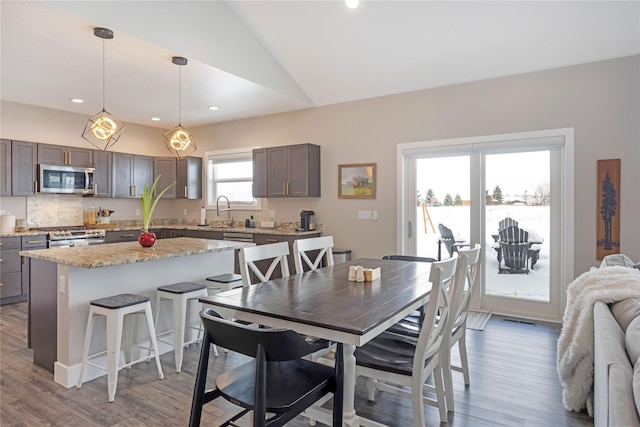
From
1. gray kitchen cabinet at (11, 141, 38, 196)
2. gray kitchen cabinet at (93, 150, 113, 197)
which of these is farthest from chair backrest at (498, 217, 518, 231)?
gray kitchen cabinet at (11, 141, 38, 196)

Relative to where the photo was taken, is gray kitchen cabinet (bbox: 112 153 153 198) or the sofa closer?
the sofa

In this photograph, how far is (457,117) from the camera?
464 cm

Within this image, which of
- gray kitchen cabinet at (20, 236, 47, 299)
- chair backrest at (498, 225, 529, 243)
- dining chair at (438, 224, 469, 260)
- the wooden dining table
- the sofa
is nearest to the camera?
the sofa

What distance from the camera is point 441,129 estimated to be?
187 inches

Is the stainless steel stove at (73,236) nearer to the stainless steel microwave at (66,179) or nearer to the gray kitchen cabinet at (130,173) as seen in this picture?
the stainless steel microwave at (66,179)

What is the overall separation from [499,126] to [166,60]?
12.2 feet

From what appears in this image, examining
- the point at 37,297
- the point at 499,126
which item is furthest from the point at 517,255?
the point at 37,297

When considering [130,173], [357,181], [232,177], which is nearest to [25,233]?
[130,173]

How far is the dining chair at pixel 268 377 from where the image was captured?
4.33 ft

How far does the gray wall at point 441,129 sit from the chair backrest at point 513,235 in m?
0.52

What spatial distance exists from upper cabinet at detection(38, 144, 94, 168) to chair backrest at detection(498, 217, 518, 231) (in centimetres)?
596

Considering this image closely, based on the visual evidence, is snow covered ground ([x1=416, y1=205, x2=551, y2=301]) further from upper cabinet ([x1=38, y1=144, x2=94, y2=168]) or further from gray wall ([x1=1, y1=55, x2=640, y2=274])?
upper cabinet ([x1=38, y1=144, x2=94, y2=168])

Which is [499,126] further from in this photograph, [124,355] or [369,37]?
[124,355]

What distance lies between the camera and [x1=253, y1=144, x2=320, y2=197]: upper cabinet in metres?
5.56
